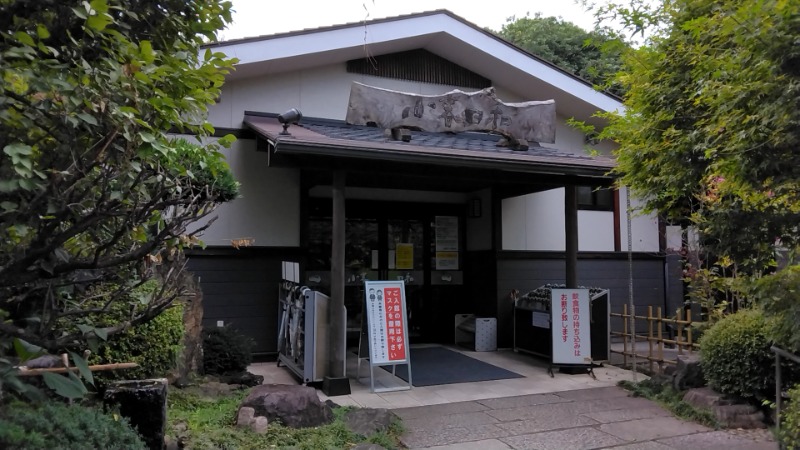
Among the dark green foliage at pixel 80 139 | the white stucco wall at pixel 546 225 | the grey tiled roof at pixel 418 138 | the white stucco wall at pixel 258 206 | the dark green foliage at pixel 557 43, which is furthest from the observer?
the dark green foliage at pixel 557 43

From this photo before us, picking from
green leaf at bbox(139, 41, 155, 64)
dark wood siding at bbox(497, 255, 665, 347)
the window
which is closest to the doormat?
dark wood siding at bbox(497, 255, 665, 347)

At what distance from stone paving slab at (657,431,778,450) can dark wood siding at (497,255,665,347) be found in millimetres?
4789

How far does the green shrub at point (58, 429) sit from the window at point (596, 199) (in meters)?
9.68

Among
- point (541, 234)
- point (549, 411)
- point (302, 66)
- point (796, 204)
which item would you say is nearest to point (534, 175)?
point (541, 234)

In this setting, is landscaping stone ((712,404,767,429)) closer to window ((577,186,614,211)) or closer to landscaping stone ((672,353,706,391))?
landscaping stone ((672,353,706,391))

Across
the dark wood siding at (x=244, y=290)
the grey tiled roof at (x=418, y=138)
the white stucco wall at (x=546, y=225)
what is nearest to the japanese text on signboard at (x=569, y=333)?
the grey tiled roof at (x=418, y=138)

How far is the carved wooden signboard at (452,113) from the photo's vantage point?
24.8 ft

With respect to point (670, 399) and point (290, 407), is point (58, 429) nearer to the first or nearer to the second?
point (290, 407)

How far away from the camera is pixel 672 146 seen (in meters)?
4.19

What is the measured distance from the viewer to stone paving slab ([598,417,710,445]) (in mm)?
5637

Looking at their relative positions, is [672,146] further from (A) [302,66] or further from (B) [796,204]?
(A) [302,66]

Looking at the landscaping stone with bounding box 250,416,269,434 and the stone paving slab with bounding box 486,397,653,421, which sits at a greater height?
the landscaping stone with bounding box 250,416,269,434

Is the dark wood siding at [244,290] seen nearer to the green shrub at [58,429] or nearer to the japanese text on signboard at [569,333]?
the japanese text on signboard at [569,333]

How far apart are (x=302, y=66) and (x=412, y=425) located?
6235 mm
